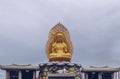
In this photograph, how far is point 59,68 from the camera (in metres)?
53.6

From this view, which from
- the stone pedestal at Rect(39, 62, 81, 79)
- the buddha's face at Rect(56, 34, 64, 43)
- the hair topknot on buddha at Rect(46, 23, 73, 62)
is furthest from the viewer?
the buddha's face at Rect(56, 34, 64, 43)

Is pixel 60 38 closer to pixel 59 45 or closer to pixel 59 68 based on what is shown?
pixel 59 45

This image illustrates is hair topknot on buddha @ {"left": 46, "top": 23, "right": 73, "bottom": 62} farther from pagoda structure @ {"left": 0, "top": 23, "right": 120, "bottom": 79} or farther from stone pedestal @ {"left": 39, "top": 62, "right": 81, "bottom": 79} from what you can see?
stone pedestal @ {"left": 39, "top": 62, "right": 81, "bottom": 79}

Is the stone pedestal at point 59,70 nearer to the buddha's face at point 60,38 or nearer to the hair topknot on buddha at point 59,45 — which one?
the hair topknot on buddha at point 59,45

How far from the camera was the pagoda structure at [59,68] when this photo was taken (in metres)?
53.6

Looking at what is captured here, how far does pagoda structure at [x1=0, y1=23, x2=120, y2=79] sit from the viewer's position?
53.6 meters

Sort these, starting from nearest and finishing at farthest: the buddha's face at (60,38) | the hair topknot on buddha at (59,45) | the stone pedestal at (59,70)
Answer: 1. the stone pedestal at (59,70)
2. the hair topknot on buddha at (59,45)
3. the buddha's face at (60,38)

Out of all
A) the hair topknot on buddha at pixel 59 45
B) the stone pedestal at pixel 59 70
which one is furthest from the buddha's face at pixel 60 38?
the stone pedestal at pixel 59 70

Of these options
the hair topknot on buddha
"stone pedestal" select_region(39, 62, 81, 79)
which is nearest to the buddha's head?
the hair topknot on buddha

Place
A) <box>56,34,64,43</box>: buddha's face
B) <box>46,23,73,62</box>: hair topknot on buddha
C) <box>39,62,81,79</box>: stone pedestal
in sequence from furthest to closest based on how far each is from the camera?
<box>56,34,64,43</box>: buddha's face < <box>46,23,73,62</box>: hair topknot on buddha < <box>39,62,81,79</box>: stone pedestal

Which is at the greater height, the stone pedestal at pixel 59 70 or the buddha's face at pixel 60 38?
the buddha's face at pixel 60 38

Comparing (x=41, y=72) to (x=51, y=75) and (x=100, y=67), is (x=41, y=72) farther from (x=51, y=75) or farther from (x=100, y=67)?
(x=100, y=67)

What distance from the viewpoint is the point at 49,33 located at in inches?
2258

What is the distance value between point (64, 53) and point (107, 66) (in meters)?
5.65
